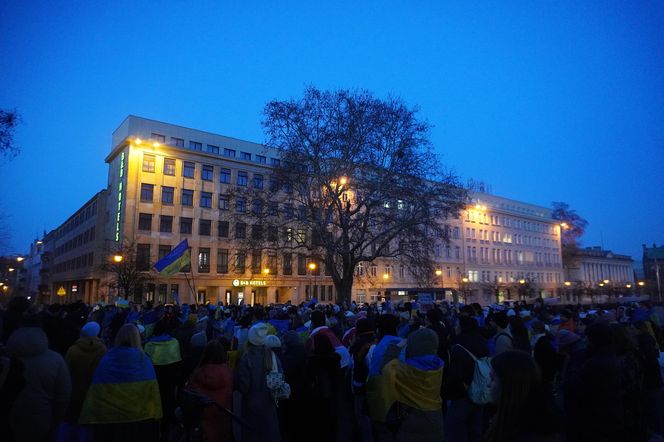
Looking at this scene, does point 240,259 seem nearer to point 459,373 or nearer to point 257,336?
point 257,336

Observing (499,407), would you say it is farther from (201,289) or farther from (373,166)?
(201,289)

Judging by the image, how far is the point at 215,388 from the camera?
5492mm

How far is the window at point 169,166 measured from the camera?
4750cm

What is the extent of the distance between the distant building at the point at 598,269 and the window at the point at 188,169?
80077 millimetres

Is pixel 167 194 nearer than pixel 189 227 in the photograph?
Yes

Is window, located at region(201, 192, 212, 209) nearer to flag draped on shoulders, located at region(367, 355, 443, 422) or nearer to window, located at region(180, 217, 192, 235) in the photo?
window, located at region(180, 217, 192, 235)

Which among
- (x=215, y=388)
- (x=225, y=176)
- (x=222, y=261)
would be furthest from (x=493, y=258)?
(x=215, y=388)

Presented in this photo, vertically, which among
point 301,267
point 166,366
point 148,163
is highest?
point 148,163

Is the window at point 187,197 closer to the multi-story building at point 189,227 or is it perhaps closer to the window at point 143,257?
the multi-story building at point 189,227

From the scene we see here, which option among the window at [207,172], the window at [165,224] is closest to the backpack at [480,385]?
the window at [165,224]

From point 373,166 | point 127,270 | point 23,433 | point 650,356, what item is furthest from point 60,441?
point 127,270

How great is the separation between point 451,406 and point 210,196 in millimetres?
46930

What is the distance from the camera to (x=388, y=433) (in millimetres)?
5766

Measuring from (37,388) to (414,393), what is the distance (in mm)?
4165
